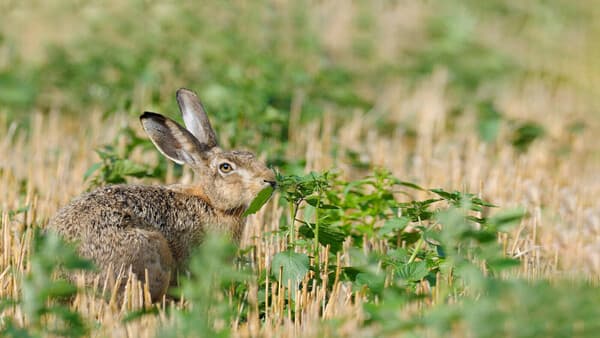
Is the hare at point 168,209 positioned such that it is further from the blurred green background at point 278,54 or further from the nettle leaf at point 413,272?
the blurred green background at point 278,54

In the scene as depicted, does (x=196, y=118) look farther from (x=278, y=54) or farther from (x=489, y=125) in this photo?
(x=278, y=54)

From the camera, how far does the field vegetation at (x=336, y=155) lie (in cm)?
387

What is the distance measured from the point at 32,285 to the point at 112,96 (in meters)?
6.62

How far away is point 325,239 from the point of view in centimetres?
531

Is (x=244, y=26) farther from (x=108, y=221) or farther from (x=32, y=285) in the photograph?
(x=32, y=285)

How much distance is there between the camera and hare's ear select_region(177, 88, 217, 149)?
6.54m

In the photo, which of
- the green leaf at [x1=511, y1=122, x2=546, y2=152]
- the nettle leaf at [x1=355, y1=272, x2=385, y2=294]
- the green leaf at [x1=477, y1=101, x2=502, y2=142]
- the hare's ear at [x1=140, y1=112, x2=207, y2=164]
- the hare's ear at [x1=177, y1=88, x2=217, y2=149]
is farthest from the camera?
the green leaf at [x1=477, y1=101, x2=502, y2=142]

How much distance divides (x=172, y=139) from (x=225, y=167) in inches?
17.7

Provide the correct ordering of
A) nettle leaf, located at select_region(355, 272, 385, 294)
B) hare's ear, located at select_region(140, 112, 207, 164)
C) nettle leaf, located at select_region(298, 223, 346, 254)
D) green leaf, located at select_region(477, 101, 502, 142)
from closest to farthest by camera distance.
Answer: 1. nettle leaf, located at select_region(355, 272, 385, 294)
2. nettle leaf, located at select_region(298, 223, 346, 254)
3. hare's ear, located at select_region(140, 112, 207, 164)
4. green leaf, located at select_region(477, 101, 502, 142)

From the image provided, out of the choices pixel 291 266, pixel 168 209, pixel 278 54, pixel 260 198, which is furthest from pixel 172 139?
pixel 278 54

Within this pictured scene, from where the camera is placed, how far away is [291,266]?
4.99 meters

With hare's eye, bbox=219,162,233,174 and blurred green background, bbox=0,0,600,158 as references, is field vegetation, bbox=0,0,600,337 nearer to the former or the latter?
blurred green background, bbox=0,0,600,158

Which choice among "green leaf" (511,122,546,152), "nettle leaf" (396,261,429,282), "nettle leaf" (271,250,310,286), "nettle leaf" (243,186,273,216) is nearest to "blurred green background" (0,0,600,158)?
"green leaf" (511,122,546,152)

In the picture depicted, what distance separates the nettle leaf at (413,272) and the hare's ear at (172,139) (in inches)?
74.7
